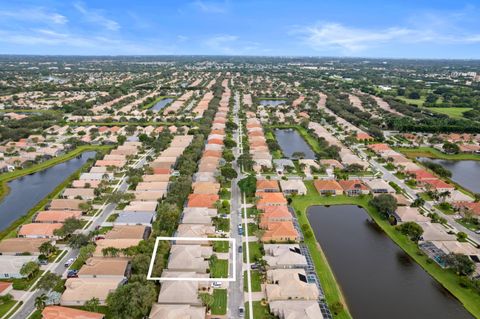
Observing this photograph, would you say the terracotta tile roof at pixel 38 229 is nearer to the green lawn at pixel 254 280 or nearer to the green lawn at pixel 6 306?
the green lawn at pixel 6 306

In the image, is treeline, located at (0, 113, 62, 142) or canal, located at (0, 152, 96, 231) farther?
treeline, located at (0, 113, 62, 142)

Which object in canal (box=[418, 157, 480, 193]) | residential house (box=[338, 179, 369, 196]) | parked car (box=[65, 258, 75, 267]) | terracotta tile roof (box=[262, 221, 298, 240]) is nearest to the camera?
parked car (box=[65, 258, 75, 267])

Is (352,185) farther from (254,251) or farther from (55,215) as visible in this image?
(55,215)

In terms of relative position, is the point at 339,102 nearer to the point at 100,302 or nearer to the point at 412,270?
the point at 412,270

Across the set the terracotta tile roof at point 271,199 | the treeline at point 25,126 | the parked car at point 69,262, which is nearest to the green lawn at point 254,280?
the terracotta tile roof at point 271,199

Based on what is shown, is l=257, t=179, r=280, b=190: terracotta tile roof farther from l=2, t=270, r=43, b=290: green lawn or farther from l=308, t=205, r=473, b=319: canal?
l=2, t=270, r=43, b=290: green lawn

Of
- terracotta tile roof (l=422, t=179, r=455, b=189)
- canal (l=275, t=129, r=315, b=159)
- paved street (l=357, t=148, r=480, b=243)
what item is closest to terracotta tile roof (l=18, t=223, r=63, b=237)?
canal (l=275, t=129, r=315, b=159)
